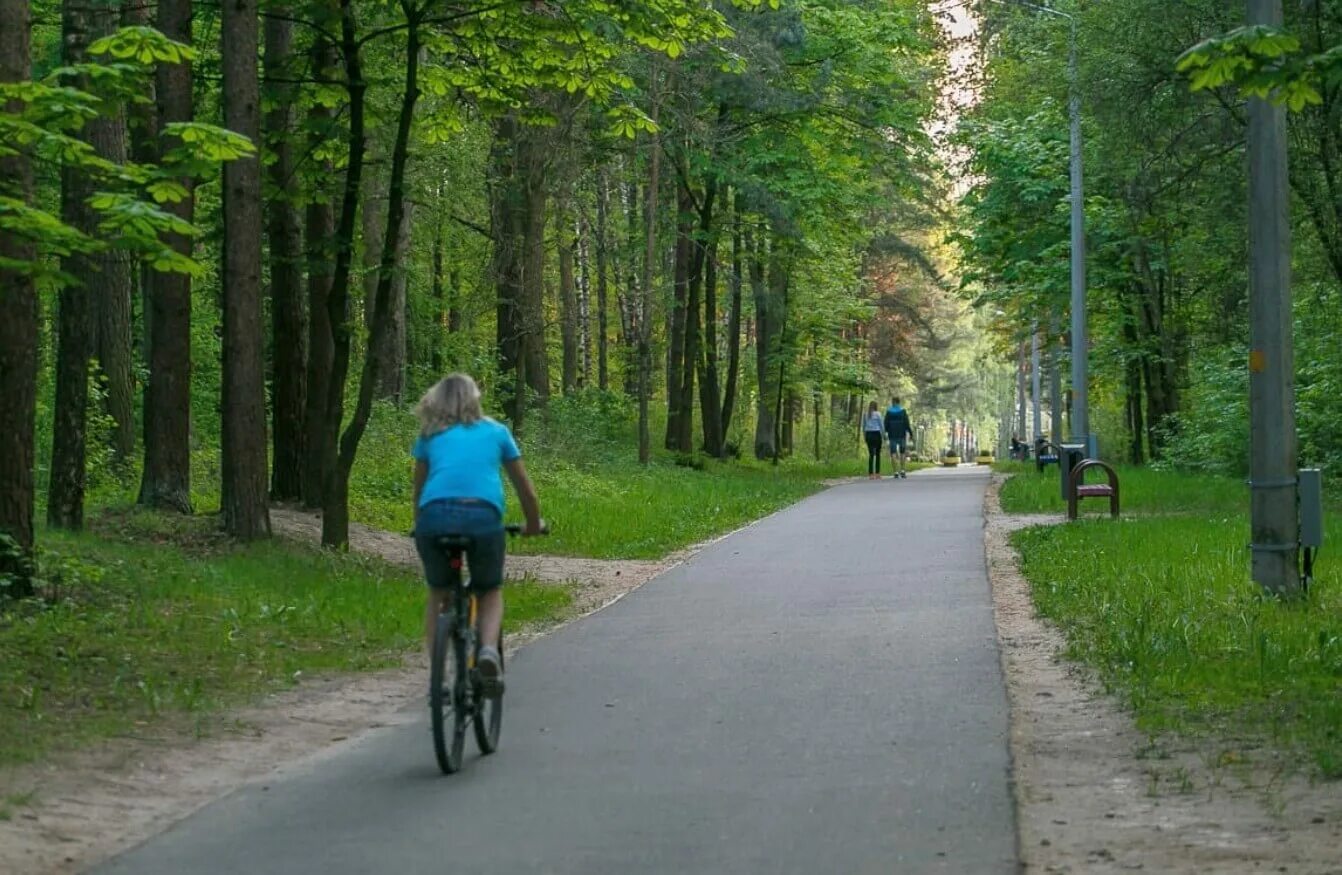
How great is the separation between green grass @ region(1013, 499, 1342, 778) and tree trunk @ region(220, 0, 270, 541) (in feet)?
24.9

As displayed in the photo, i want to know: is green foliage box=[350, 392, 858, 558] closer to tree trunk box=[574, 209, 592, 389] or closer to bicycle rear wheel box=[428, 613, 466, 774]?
tree trunk box=[574, 209, 592, 389]

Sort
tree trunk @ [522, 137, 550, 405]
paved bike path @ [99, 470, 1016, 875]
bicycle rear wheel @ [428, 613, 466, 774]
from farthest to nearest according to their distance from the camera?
1. tree trunk @ [522, 137, 550, 405]
2. bicycle rear wheel @ [428, 613, 466, 774]
3. paved bike path @ [99, 470, 1016, 875]

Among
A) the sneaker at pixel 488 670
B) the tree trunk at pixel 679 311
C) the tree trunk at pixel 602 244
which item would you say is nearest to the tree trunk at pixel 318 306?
the sneaker at pixel 488 670

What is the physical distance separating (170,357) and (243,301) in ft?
5.87

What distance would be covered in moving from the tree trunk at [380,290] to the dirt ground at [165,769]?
5773mm

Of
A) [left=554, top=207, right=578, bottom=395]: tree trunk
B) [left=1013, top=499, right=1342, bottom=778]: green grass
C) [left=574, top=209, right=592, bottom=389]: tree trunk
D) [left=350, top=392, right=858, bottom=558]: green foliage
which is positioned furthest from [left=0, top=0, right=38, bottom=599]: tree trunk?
[left=574, top=209, right=592, bottom=389]: tree trunk

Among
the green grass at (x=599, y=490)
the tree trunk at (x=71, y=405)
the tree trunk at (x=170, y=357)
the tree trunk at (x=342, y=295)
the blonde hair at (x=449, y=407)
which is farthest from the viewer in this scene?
the green grass at (x=599, y=490)

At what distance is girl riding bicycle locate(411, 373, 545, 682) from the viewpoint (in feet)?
27.9

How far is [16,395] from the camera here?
1279 centimetres

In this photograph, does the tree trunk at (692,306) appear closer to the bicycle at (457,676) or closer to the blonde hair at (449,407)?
the blonde hair at (449,407)

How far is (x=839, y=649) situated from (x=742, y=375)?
49.0 metres

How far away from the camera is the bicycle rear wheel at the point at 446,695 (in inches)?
320

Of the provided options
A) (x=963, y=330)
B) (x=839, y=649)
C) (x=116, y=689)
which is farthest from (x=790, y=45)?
(x=963, y=330)

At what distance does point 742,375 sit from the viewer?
2411 inches
